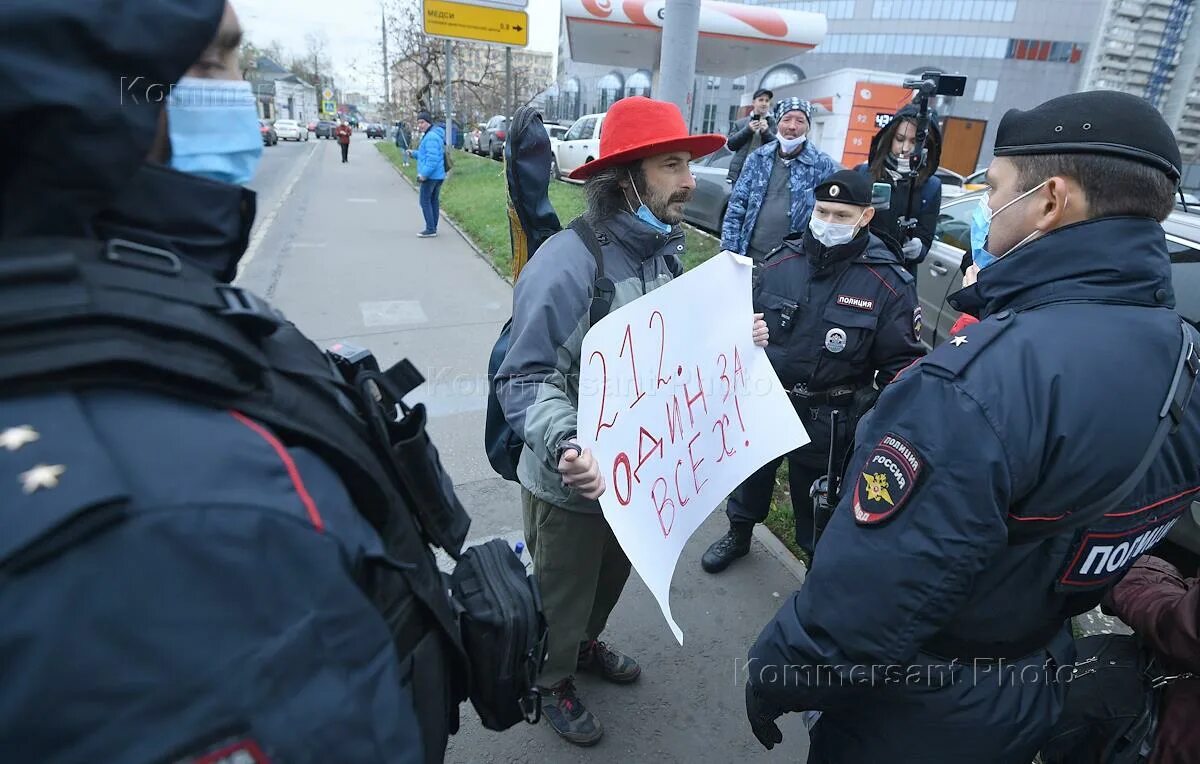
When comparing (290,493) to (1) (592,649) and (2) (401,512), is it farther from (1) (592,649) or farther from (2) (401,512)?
(1) (592,649)

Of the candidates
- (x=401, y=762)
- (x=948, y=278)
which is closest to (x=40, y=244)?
(x=401, y=762)

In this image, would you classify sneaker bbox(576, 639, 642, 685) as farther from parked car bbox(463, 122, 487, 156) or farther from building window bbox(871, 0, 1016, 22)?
building window bbox(871, 0, 1016, 22)

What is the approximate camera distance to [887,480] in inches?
49.5

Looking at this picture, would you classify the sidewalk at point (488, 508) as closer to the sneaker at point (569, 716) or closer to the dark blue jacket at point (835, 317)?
the sneaker at point (569, 716)

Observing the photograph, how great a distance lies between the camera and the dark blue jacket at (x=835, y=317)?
2.57m

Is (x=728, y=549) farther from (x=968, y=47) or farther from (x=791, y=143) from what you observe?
(x=968, y=47)

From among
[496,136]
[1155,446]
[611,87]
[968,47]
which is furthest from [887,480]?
[968,47]

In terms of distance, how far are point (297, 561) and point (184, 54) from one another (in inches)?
21.3

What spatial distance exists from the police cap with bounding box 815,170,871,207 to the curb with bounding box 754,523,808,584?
1.69 meters

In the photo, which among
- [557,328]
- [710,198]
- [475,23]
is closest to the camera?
[557,328]

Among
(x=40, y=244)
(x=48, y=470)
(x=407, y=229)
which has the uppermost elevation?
(x=40, y=244)

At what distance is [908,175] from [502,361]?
12.8 ft

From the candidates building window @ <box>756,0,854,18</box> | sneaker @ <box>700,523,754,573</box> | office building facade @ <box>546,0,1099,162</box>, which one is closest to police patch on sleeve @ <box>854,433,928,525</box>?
sneaker @ <box>700,523,754,573</box>

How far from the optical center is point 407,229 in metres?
11.2
